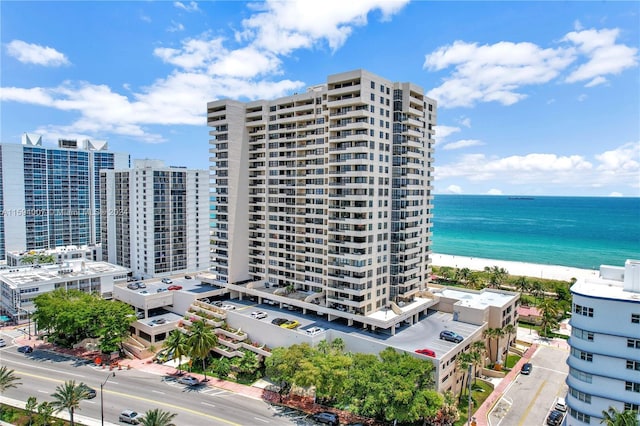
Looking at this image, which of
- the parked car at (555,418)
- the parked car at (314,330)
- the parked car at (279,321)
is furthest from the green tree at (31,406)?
the parked car at (555,418)

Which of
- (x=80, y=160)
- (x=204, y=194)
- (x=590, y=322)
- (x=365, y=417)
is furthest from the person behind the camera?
(x=80, y=160)

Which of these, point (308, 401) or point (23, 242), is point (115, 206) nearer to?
point (23, 242)

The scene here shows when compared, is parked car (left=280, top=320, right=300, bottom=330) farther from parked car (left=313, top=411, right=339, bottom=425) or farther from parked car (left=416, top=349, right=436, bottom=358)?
parked car (left=416, top=349, right=436, bottom=358)

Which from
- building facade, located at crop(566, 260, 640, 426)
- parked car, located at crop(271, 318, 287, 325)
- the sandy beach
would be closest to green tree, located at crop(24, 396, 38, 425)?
parked car, located at crop(271, 318, 287, 325)

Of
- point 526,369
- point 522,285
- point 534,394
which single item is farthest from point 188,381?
point 522,285

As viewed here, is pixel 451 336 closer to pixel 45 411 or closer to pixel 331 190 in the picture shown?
pixel 331 190

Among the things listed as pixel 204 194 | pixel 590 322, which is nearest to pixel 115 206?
pixel 204 194
